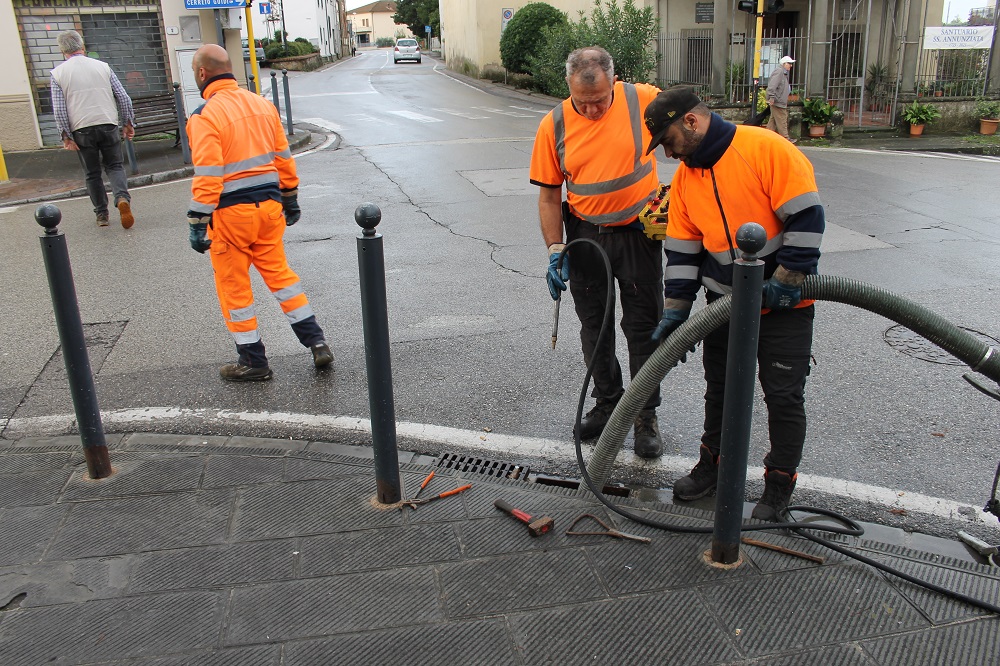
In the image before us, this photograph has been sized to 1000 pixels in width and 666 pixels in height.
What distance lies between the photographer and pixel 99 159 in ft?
30.6

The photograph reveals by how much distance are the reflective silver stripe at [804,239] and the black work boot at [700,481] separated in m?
1.12

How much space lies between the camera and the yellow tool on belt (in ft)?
11.9

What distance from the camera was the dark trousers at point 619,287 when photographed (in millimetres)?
3811

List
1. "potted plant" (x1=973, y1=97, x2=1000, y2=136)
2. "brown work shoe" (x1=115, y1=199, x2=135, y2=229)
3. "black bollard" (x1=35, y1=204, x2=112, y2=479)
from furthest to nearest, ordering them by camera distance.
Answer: "potted plant" (x1=973, y1=97, x2=1000, y2=136)
"brown work shoe" (x1=115, y1=199, x2=135, y2=229)
"black bollard" (x1=35, y1=204, x2=112, y2=479)

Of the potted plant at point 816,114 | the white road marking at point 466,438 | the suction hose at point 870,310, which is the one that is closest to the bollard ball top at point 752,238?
the suction hose at point 870,310

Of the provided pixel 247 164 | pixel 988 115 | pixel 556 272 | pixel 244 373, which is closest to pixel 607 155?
pixel 556 272

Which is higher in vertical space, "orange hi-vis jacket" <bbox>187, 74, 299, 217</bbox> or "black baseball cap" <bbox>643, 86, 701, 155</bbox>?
"black baseball cap" <bbox>643, 86, 701, 155</bbox>

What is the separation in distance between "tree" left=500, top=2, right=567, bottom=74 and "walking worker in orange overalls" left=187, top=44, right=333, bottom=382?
24599 millimetres

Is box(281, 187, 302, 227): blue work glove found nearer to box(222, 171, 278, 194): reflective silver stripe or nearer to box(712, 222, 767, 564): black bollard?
box(222, 171, 278, 194): reflective silver stripe

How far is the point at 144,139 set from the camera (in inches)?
635

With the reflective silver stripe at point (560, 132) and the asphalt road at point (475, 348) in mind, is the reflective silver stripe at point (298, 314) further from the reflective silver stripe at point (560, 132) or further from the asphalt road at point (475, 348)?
the reflective silver stripe at point (560, 132)

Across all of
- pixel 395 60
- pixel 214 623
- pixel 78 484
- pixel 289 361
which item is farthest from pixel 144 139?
pixel 395 60

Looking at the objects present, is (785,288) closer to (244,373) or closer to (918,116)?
(244,373)

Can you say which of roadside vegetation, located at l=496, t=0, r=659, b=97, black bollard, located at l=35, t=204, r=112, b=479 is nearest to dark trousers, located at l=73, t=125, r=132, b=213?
black bollard, located at l=35, t=204, r=112, b=479
